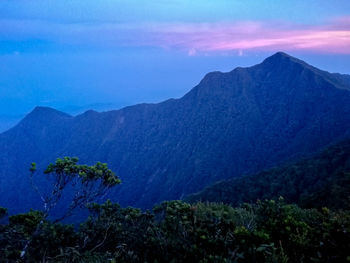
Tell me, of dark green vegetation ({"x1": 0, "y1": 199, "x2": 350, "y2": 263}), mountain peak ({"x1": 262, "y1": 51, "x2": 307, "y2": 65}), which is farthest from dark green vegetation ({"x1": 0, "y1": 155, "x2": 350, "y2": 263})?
mountain peak ({"x1": 262, "y1": 51, "x2": 307, "y2": 65})

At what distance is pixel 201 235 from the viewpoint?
317 inches

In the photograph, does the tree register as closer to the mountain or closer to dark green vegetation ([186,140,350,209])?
dark green vegetation ([186,140,350,209])

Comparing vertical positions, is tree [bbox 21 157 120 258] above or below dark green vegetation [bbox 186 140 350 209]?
above

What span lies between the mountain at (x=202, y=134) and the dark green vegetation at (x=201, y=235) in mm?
54946

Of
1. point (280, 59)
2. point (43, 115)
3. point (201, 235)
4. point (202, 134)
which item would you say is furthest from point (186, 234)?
point (43, 115)

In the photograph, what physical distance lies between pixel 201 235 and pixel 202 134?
85.0m

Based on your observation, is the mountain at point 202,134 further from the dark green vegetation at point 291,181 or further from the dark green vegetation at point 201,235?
the dark green vegetation at point 201,235

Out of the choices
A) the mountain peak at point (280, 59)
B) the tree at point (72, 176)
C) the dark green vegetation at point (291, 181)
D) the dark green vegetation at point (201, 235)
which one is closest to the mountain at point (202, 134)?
the mountain peak at point (280, 59)

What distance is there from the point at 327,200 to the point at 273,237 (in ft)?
73.3

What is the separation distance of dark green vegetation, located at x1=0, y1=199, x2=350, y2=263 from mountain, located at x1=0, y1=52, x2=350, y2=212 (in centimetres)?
5495

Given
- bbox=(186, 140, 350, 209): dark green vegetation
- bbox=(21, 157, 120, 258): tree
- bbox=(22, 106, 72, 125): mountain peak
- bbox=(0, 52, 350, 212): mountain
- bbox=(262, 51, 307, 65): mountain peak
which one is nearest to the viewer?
bbox=(21, 157, 120, 258): tree

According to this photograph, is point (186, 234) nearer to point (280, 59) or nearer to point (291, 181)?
point (291, 181)

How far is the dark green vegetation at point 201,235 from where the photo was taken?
6441 millimetres

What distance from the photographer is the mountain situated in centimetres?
7425
